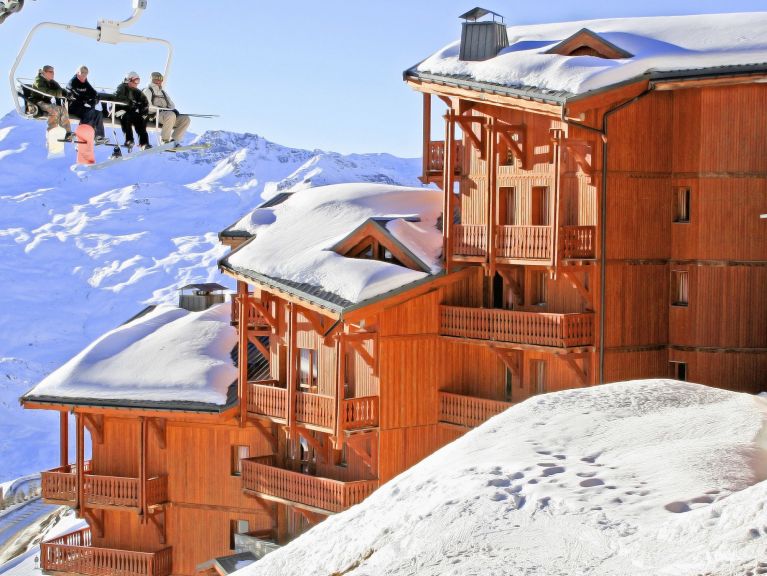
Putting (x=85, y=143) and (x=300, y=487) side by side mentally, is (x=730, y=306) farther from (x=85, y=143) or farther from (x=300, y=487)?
(x=85, y=143)

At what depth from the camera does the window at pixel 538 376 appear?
127 ft

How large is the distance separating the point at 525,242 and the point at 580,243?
5.83 ft

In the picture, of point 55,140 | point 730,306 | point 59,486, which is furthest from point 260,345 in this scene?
point 55,140

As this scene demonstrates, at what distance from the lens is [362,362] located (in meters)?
39.7

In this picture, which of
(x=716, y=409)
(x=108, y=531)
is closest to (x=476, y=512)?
(x=716, y=409)

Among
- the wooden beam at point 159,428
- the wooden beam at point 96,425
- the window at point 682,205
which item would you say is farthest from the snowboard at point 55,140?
the wooden beam at point 96,425

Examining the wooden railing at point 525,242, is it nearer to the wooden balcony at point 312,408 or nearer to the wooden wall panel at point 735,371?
the wooden wall panel at point 735,371

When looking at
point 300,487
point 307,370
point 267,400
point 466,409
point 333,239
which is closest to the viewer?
point 466,409

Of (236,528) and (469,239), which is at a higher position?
(469,239)

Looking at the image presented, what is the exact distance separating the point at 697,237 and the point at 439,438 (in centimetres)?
1029

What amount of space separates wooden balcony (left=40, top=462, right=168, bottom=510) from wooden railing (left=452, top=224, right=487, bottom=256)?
14.0 m

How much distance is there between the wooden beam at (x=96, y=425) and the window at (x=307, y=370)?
8165 mm

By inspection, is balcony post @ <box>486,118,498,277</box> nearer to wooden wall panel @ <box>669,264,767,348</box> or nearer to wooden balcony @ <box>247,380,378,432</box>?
wooden balcony @ <box>247,380,378,432</box>

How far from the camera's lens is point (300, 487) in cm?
4047
